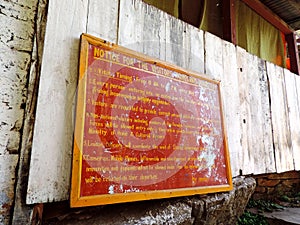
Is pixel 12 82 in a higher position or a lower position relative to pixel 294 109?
lower

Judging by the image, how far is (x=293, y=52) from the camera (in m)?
3.12

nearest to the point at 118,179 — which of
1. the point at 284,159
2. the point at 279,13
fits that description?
the point at 284,159

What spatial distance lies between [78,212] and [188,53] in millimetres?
1307

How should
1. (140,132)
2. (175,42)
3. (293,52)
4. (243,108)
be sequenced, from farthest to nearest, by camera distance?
1. (293,52)
2. (243,108)
3. (175,42)
4. (140,132)

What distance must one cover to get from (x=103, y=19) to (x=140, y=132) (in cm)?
72

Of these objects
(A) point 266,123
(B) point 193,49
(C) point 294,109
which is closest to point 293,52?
(C) point 294,109

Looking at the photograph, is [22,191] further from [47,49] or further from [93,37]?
[93,37]

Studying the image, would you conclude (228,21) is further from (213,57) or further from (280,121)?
(280,121)

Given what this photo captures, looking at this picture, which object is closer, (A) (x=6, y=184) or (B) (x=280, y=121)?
(A) (x=6, y=184)

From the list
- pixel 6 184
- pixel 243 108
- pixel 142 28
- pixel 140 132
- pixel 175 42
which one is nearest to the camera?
pixel 6 184

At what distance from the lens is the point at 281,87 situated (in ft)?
8.16

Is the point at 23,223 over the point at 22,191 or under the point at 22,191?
under

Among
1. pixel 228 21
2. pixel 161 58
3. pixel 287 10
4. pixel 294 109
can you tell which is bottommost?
pixel 294 109

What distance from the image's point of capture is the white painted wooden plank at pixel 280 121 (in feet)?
7.28
